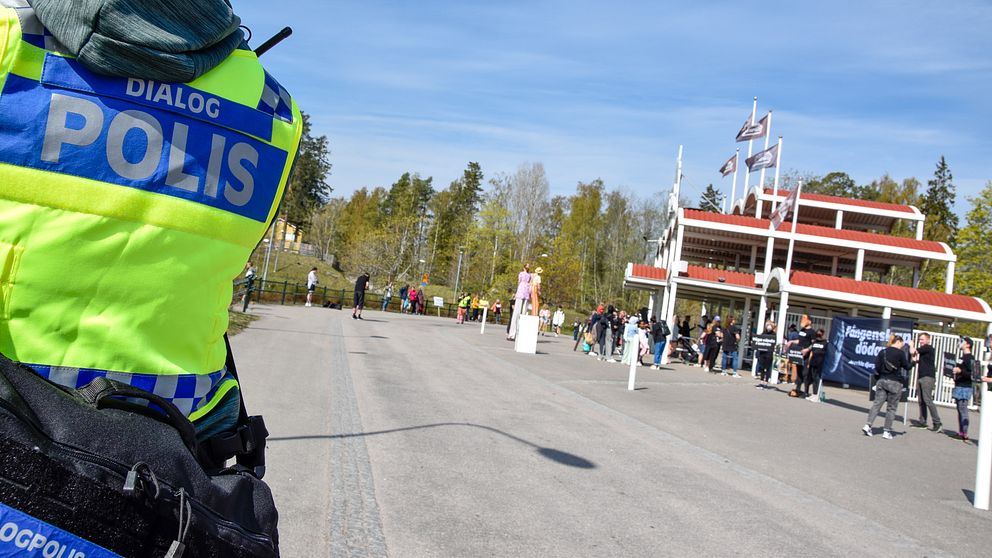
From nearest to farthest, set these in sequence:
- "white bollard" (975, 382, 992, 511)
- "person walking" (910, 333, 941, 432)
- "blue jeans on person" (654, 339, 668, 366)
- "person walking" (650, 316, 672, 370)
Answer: "white bollard" (975, 382, 992, 511)
"person walking" (910, 333, 941, 432)
"person walking" (650, 316, 672, 370)
"blue jeans on person" (654, 339, 668, 366)

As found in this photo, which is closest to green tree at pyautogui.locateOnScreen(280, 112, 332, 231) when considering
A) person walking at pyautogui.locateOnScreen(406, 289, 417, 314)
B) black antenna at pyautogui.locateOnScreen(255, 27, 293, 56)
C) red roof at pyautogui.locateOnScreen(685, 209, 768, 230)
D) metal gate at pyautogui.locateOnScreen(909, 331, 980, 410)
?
person walking at pyautogui.locateOnScreen(406, 289, 417, 314)

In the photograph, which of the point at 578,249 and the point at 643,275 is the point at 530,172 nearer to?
the point at 578,249

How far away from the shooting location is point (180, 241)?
1.67 metres

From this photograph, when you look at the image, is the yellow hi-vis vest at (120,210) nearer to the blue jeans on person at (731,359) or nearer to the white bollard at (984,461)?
the white bollard at (984,461)

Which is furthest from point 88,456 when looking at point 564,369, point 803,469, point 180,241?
point 564,369

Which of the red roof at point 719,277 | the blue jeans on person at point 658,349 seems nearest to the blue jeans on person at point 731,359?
the blue jeans on person at point 658,349

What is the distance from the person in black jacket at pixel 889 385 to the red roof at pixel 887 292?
58.4 feet

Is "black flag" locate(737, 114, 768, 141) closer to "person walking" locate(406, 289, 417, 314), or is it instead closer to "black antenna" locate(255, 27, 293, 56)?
"person walking" locate(406, 289, 417, 314)

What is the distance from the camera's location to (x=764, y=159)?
101 ft

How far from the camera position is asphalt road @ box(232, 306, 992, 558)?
5.16 m

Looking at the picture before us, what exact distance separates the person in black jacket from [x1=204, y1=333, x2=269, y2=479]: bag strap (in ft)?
43.9

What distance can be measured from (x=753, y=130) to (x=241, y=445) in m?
33.0

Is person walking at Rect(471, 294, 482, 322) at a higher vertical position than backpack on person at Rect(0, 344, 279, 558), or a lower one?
lower

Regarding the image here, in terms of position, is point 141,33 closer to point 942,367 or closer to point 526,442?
point 526,442
